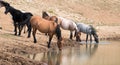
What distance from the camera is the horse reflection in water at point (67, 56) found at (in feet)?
55.7

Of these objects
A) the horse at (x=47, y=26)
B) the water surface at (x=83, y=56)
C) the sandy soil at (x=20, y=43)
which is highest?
the horse at (x=47, y=26)

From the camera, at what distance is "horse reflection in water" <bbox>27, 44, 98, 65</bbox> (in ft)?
55.7

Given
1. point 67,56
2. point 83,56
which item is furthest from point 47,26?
point 83,56

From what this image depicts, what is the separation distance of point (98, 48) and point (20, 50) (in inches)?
268

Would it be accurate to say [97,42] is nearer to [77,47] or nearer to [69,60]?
[77,47]

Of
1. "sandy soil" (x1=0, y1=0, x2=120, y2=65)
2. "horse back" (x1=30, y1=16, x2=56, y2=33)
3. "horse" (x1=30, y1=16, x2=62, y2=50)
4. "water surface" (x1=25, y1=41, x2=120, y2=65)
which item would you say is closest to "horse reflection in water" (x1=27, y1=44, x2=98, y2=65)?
"water surface" (x1=25, y1=41, x2=120, y2=65)

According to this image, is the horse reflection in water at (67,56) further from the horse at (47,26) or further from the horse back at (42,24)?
the horse back at (42,24)

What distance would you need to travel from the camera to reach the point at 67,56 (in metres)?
19.1

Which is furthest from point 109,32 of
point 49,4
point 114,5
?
point 114,5

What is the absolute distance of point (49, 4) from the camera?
133 feet

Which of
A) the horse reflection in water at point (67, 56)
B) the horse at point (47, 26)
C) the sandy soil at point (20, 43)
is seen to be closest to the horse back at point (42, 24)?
the horse at point (47, 26)

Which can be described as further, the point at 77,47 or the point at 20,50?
the point at 77,47

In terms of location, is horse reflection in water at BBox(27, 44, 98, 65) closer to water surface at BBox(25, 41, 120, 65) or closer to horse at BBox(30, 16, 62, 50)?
water surface at BBox(25, 41, 120, 65)

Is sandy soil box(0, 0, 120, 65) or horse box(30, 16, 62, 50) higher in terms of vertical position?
horse box(30, 16, 62, 50)
